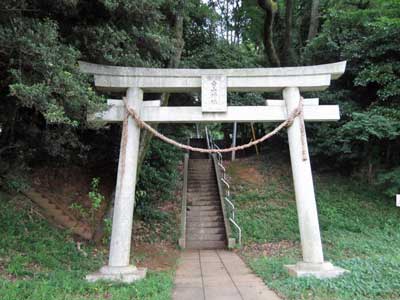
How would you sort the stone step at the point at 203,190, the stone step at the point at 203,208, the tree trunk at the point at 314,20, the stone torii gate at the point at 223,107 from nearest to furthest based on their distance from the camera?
1. the stone torii gate at the point at 223,107
2. the stone step at the point at 203,208
3. the stone step at the point at 203,190
4. the tree trunk at the point at 314,20

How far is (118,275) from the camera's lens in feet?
19.9

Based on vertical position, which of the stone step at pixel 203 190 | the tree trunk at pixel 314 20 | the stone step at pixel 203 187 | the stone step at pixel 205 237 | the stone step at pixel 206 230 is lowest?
the stone step at pixel 205 237

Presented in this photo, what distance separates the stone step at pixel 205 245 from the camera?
10.6m

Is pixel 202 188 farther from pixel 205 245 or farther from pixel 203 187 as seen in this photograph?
pixel 205 245

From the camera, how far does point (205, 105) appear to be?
672 centimetres

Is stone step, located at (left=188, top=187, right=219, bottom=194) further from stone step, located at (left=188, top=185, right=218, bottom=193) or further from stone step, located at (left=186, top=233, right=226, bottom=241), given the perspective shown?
stone step, located at (left=186, top=233, right=226, bottom=241)

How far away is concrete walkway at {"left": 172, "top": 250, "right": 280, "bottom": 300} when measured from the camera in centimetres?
564

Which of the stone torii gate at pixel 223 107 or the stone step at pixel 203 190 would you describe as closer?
the stone torii gate at pixel 223 107

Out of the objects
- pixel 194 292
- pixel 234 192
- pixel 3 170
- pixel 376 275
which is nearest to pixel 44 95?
pixel 194 292

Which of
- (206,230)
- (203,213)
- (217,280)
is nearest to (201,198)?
(203,213)

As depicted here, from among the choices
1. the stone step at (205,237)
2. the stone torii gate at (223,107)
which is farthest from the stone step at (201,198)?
the stone torii gate at (223,107)

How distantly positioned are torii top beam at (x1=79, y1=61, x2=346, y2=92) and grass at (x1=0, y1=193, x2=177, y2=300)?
337cm

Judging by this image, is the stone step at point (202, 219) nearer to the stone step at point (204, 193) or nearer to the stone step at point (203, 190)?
the stone step at point (204, 193)

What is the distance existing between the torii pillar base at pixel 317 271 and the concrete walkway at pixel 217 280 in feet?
2.03
